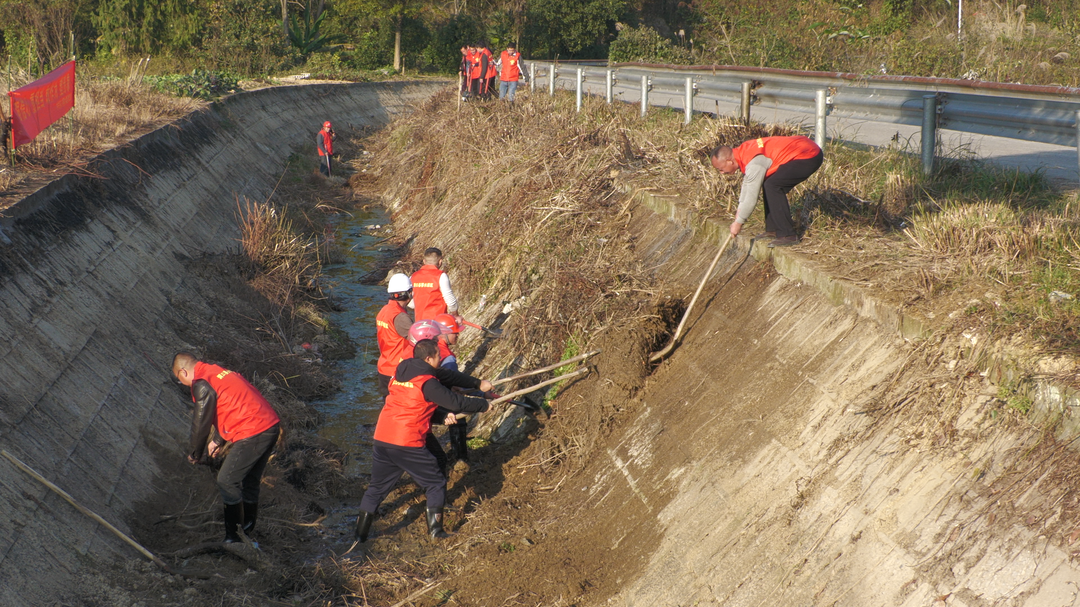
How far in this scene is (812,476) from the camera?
4609mm

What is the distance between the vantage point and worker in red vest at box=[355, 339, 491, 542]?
20.0 feet

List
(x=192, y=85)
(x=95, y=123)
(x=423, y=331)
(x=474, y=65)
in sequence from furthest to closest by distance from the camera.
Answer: (x=192, y=85) < (x=474, y=65) < (x=95, y=123) < (x=423, y=331)

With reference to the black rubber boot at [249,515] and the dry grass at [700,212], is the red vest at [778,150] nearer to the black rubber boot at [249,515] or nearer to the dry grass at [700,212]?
the dry grass at [700,212]

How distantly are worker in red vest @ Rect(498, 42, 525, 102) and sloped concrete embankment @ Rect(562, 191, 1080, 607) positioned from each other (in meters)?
11.2

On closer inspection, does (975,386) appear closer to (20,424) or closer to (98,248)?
(20,424)

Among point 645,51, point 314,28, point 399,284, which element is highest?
point 314,28

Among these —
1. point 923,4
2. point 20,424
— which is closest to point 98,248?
point 20,424

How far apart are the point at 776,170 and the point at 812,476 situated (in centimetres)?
261

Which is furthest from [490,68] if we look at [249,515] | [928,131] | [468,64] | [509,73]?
[249,515]

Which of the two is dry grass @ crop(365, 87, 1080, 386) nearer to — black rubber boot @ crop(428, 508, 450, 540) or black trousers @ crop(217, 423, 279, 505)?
black rubber boot @ crop(428, 508, 450, 540)

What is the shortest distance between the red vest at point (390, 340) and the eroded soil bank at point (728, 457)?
113cm

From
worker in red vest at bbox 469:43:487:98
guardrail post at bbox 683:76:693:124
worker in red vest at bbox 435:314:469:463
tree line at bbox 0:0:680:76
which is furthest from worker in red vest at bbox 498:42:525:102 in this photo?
tree line at bbox 0:0:680:76

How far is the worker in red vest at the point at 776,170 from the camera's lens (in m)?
6.25

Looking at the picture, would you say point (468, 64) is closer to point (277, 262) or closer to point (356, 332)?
point (277, 262)
